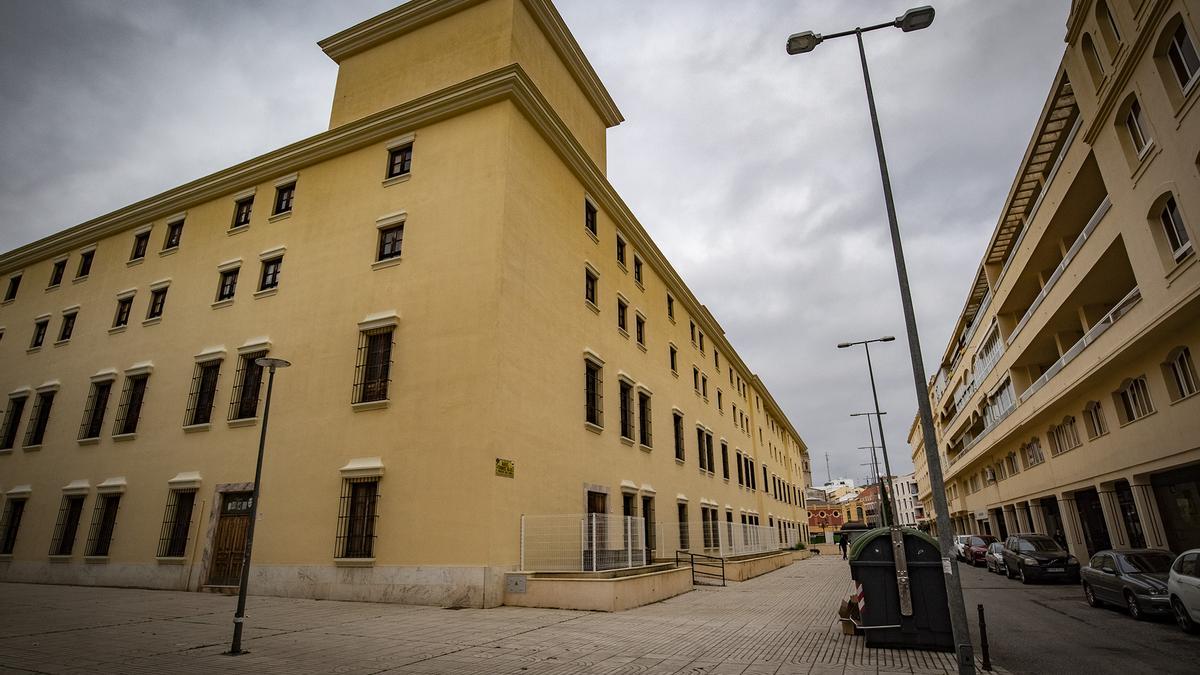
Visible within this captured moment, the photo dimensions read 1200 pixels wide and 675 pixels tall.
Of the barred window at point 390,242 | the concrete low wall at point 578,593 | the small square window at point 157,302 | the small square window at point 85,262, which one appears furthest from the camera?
the small square window at point 85,262

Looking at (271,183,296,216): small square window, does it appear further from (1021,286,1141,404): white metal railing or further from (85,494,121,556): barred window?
(1021,286,1141,404): white metal railing

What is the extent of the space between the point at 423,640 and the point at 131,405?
1764cm

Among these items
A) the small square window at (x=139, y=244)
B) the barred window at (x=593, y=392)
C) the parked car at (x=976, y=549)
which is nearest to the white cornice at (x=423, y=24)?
the small square window at (x=139, y=244)

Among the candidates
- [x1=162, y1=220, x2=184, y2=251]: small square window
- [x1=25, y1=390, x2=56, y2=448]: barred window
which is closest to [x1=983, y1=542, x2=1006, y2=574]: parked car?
[x1=162, y1=220, x2=184, y2=251]: small square window

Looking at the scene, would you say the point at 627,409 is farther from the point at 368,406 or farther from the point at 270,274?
the point at 270,274

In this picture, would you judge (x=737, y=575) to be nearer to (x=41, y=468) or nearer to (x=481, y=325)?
(x=481, y=325)

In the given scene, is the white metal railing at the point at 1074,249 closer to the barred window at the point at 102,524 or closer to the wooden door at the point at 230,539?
the wooden door at the point at 230,539

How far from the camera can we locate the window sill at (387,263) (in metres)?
17.0

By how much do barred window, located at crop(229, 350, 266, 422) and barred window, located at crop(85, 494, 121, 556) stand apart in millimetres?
5548

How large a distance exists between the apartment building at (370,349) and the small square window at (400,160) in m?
0.09

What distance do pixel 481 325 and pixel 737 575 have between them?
15118 mm

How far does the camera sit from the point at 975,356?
41.6 meters

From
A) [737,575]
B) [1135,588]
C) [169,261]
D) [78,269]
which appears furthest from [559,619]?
[78,269]

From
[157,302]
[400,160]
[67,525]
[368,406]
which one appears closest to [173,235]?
[157,302]
